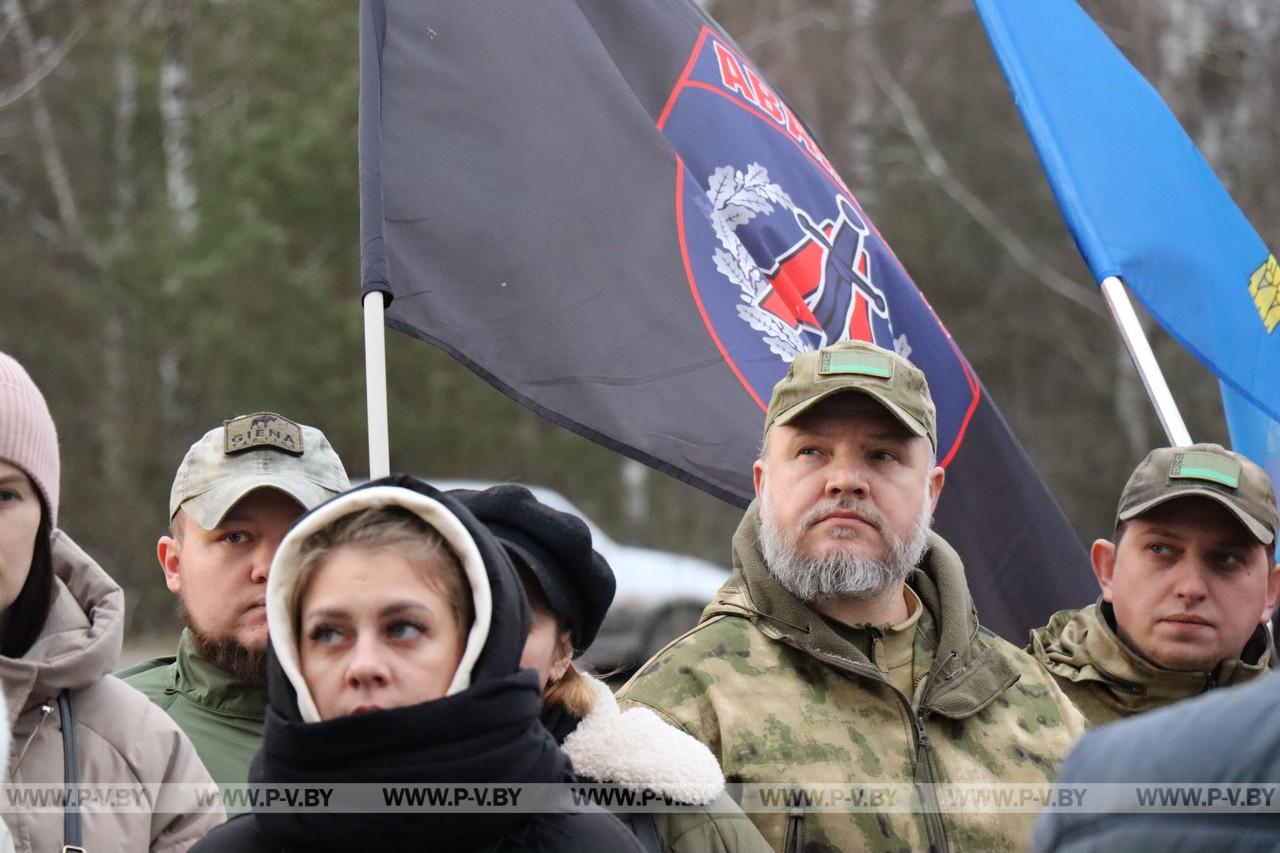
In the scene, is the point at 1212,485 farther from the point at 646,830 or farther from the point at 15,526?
the point at 15,526

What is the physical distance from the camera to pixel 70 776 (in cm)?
340

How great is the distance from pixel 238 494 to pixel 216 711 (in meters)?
0.47

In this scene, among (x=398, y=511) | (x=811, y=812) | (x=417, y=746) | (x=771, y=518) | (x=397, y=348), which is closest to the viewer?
(x=417, y=746)

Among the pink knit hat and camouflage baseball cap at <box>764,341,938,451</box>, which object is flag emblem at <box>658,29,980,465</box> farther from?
the pink knit hat

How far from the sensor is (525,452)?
66.7 ft

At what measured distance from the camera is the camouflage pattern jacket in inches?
146

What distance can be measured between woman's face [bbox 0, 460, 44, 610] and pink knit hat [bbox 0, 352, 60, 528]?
2 cm

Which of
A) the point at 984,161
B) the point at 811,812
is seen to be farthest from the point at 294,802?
the point at 984,161

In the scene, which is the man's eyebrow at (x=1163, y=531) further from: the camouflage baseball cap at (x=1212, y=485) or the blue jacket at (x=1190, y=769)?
the blue jacket at (x=1190, y=769)

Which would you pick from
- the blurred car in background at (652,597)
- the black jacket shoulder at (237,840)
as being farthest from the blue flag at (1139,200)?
the blurred car in background at (652,597)

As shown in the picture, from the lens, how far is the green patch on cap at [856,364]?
4.15 meters

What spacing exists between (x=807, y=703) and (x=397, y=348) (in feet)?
52.5

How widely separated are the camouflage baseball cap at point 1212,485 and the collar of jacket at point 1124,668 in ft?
0.97

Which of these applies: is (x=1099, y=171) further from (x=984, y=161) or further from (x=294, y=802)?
(x=984, y=161)
